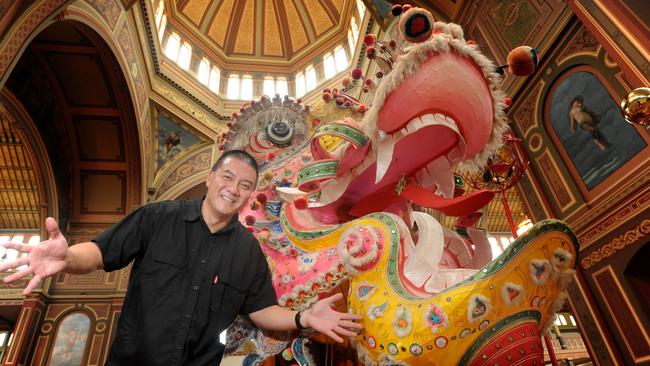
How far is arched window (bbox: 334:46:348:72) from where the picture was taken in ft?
41.9

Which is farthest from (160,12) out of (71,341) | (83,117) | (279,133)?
(279,133)

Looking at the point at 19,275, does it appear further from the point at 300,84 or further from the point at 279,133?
the point at 300,84

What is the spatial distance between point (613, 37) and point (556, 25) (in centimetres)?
111

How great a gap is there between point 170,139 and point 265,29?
7.04 meters

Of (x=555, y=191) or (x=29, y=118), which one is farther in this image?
(x=29, y=118)

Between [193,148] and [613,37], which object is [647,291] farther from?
[193,148]

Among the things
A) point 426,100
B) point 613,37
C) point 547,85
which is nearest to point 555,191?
point 547,85

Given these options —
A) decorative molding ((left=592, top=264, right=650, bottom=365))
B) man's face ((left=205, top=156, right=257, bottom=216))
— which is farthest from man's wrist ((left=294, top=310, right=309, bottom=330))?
decorative molding ((left=592, top=264, right=650, bottom=365))

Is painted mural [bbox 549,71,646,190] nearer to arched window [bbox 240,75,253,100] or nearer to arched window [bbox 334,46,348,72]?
arched window [bbox 334,46,348,72]

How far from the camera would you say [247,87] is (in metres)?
13.7

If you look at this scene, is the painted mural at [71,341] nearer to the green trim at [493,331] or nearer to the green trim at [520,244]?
the green trim at [493,331]

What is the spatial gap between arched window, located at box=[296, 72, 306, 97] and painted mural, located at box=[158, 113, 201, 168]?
4301mm

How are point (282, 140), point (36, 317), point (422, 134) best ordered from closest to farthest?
point (422, 134), point (282, 140), point (36, 317)

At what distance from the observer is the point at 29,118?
8188 millimetres
